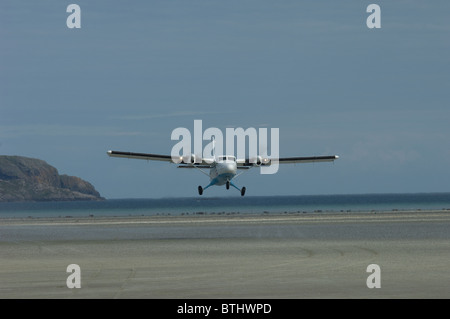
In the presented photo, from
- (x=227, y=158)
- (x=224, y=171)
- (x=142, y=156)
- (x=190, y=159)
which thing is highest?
(x=142, y=156)

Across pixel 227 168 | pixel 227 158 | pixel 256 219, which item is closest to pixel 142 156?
pixel 227 158

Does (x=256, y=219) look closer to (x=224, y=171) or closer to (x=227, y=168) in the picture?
(x=224, y=171)

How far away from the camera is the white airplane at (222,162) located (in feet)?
184

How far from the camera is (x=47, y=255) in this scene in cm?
2931

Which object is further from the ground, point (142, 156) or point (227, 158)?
point (142, 156)

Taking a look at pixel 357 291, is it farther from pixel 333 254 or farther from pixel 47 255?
pixel 47 255

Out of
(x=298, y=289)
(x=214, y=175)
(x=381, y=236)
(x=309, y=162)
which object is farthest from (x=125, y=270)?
(x=309, y=162)

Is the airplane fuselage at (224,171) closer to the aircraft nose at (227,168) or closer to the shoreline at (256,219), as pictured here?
the aircraft nose at (227,168)

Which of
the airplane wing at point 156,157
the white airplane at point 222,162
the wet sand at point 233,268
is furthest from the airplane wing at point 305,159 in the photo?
the wet sand at point 233,268

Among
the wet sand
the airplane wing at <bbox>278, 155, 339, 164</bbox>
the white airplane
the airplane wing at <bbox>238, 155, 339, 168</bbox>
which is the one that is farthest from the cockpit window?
the wet sand

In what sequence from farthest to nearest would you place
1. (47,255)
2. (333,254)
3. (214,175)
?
1. (214,175)
2. (47,255)
3. (333,254)

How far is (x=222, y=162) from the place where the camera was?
5603 cm
